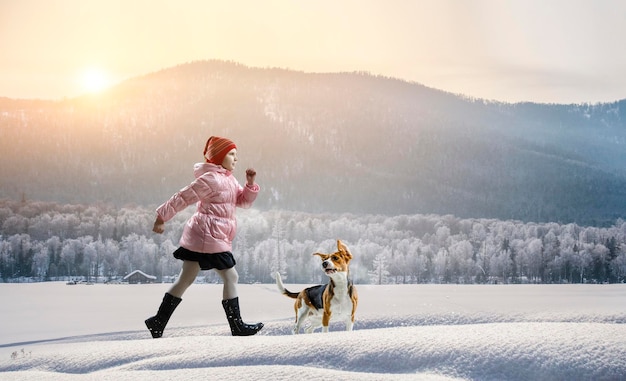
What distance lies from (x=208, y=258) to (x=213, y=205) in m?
0.33

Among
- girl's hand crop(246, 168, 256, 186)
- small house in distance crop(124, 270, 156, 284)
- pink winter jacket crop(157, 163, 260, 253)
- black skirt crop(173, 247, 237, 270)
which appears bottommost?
small house in distance crop(124, 270, 156, 284)

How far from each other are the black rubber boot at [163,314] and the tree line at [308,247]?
8.15 m

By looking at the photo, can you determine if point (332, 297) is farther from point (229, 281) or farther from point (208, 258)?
point (208, 258)

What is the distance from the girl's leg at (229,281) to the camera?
489cm

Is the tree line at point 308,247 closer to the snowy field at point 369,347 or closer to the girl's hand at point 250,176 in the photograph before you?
the snowy field at point 369,347

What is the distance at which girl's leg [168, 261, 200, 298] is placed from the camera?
16.0ft

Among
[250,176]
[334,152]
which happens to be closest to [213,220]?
[250,176]

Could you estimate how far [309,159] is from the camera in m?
26.6

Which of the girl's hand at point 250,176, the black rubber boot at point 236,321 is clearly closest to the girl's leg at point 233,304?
the black rubber boot at point 236,321

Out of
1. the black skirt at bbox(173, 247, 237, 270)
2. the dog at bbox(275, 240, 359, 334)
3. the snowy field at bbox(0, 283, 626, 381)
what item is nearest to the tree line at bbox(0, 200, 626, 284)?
the snowy field at bbox(0, 283, 626, 381)

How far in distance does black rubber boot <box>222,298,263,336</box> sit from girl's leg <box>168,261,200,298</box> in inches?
10.0

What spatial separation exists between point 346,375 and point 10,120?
60.5 feet

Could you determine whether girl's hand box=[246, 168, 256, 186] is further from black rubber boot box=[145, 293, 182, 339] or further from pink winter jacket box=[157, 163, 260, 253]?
black rubber boot box=[145, 293, 182, 339]

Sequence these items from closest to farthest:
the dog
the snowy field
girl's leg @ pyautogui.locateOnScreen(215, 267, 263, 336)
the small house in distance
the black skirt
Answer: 1. the snowy field
2. the dog
3. the black skirt
4. girl's leg @ pyautogui.locateOnScreen(215, 267, 263, 336)
5. the small house in distance
